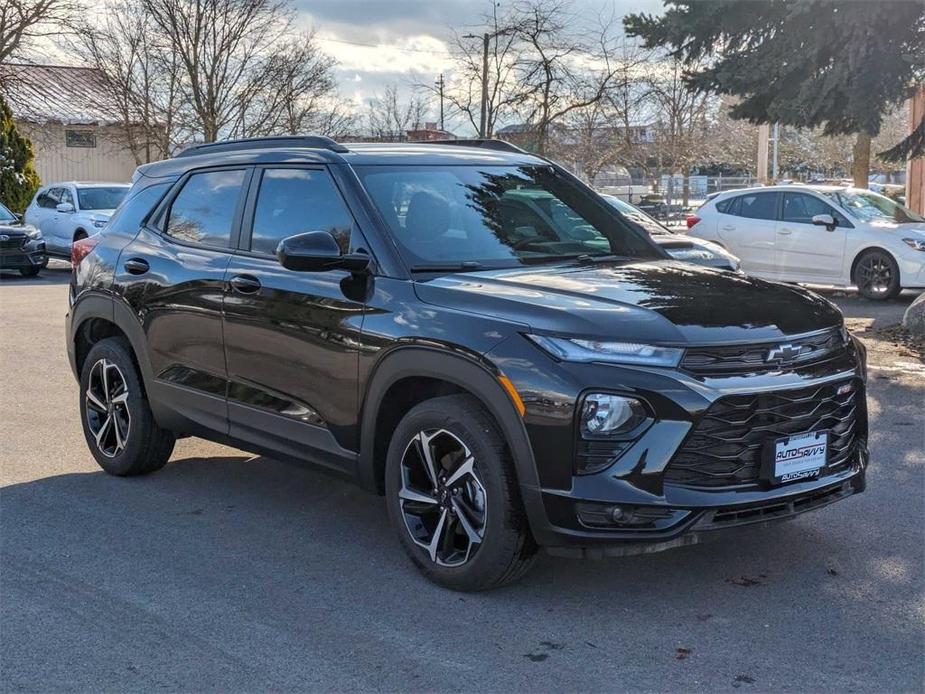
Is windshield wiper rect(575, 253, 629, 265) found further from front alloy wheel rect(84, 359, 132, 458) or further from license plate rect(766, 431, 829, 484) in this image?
front alloy wheel rect(84, 359, 132, 458)

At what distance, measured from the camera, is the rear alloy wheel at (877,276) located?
47.4ft

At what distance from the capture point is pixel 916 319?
432 inches

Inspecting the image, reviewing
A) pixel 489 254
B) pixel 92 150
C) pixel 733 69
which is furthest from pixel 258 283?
pixel 92 150

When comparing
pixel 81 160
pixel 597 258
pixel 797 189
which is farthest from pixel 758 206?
pixel 81 160

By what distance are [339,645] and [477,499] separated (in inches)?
30.8

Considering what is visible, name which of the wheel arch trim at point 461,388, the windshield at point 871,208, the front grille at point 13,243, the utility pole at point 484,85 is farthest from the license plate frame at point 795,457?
the utility pole at point 484,85

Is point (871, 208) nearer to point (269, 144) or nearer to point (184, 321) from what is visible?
point (269, 144)

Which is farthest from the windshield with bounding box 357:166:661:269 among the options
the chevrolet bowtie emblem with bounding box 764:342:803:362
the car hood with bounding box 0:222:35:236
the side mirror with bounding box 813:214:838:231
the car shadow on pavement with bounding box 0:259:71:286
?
the car hood with bounding box 0:222:35:236

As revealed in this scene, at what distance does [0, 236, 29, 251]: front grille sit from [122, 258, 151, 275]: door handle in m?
15.6

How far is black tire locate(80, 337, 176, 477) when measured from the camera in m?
6.12

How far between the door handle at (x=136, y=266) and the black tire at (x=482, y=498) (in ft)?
7.18

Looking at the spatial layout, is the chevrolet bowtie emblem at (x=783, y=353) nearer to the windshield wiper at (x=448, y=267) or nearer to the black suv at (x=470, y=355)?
the black suv at (x=470, y=355)

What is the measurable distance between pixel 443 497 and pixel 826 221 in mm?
12031

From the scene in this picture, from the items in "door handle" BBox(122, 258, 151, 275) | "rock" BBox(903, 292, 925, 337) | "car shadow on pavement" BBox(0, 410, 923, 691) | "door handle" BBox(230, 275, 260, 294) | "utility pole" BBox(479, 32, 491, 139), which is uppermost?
"utility pole" BBox(479, 32, 491, 139)
